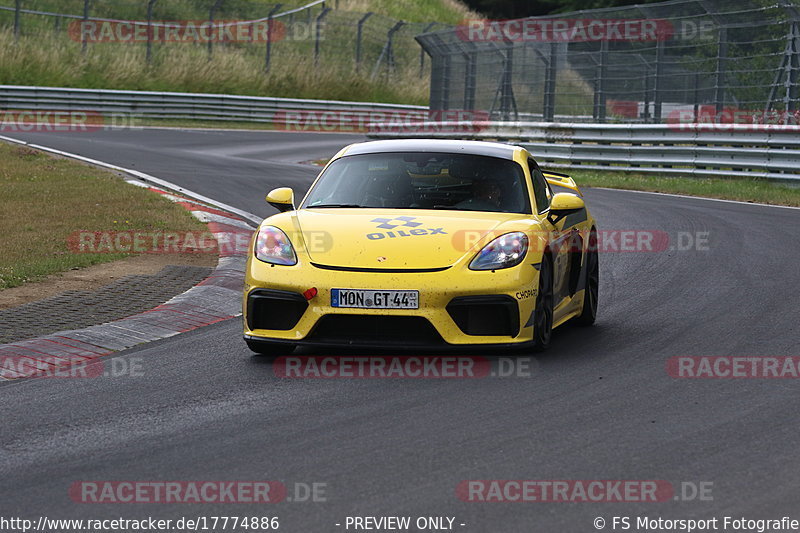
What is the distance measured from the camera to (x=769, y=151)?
19.5 metres

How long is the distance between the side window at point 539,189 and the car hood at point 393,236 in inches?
20.9

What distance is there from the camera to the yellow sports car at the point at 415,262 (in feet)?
22.8

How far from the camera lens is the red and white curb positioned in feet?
24.0

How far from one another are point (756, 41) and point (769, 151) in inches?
89.7

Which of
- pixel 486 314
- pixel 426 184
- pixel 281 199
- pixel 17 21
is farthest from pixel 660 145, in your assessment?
pixel 17 21

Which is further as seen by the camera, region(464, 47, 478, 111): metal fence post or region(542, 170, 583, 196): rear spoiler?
region(464, 47, 478, 111): metal fence post

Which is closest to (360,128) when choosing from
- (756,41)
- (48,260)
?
(756,41)

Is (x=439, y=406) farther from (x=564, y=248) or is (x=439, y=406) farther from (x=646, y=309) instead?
(x=646, y=309)

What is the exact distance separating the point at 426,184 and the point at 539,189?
2.98 feet

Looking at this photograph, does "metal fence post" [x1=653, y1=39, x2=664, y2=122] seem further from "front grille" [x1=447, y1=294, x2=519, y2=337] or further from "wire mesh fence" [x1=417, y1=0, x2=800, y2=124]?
"front grille" [x1=447, y1=294, x2=519, y2=337]

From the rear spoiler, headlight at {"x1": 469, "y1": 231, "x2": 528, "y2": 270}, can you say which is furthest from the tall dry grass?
headlight at {"x1": 469, "y1": 231, "x2": 528, "y2": 270}

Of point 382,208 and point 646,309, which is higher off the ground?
point 382,208

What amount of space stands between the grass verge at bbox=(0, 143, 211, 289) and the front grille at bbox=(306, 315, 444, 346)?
3.85 metres

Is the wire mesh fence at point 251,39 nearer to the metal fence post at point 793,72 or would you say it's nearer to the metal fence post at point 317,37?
the metal fence post at point 317,37
